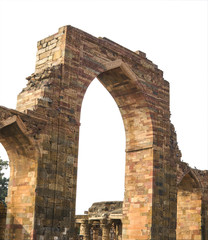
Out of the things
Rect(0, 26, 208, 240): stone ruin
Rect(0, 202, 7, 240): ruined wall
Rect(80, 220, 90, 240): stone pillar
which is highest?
Rect(0, 26, 208, 240): stone ruin

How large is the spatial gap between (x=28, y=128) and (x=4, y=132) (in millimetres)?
588

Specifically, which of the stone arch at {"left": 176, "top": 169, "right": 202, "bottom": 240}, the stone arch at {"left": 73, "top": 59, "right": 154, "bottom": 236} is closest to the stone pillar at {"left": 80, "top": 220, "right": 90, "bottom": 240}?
the stone arch at {"left": 176, "top": 169, "right": 202, "bottom": 240}

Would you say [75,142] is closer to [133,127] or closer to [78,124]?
[78,124]

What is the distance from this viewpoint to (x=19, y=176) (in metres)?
9.75

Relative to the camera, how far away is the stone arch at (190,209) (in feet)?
50.8

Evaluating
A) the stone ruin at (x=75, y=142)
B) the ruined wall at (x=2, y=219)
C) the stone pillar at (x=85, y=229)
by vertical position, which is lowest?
the stone pillar at (x=85, y=229)

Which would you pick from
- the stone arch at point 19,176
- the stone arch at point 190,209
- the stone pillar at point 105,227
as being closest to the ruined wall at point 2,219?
the stone arch at point 19,176

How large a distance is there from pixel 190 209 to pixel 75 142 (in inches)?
289

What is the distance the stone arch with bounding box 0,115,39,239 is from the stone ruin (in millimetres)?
22

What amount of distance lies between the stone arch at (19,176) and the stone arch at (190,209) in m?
7.47

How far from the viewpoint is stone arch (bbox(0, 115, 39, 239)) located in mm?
→ 9180

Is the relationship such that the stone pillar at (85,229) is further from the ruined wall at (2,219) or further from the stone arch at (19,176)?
the stone arch at (19,176)

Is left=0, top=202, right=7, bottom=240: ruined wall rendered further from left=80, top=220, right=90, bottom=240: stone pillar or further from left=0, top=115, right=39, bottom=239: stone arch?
left=80, top=220, right=90, bottom=240: stone pillar

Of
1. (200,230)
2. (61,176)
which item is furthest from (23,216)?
(200,230)
